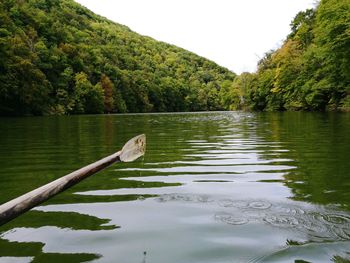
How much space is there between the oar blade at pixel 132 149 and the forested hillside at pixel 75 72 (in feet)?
149

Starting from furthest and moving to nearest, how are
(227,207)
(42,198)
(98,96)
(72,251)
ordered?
(98,96) < (227,207) < (72,251) < (42,198)

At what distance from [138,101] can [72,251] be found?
9829 cm

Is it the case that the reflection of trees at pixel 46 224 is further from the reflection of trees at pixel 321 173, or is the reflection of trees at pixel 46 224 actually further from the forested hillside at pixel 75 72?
the forested hillside at pixel 75 72

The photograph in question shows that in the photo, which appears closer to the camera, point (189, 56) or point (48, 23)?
point (48, 23)

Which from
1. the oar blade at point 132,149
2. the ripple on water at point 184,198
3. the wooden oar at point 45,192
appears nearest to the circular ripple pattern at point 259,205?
the ripple on water at point 184,198

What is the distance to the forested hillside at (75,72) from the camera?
2045 inches

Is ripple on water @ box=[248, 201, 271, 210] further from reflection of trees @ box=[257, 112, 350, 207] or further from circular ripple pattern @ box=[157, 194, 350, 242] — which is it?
reflection of trees @ box=[257, 112, 350, 207]

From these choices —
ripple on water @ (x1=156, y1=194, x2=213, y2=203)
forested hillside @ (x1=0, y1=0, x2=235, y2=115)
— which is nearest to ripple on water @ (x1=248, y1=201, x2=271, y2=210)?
ripple on water @ (x1=156, y1=194, x2=213, y2=203)

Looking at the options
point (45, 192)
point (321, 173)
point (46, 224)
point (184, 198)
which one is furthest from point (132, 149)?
point (321, 173)

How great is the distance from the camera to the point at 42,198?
282cm

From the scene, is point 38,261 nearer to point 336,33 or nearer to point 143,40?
point 336,33

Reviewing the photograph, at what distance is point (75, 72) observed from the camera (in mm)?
80938

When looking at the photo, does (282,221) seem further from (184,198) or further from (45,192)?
(45,192)

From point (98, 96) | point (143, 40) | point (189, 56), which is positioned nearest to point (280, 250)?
point (98, 96)
